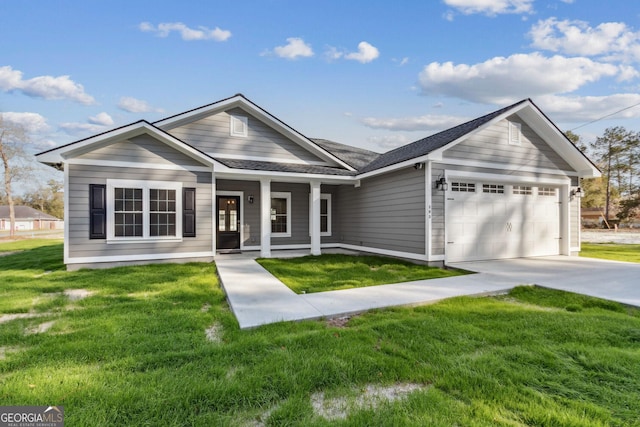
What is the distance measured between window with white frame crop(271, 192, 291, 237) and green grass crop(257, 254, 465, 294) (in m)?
2.21

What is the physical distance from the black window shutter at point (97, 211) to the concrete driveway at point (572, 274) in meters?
9.05

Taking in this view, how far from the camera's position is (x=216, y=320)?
4.04 meters

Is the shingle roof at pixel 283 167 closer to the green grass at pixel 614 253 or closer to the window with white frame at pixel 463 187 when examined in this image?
the window with white frame at pixel 463 187

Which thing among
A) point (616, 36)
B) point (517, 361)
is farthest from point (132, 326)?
point (616, 36)

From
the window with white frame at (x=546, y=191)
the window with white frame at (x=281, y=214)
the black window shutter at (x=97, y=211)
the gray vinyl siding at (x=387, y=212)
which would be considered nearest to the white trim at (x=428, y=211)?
the gray vinyl siding at (x=387, y=212)

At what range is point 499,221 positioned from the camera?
30.0 feet

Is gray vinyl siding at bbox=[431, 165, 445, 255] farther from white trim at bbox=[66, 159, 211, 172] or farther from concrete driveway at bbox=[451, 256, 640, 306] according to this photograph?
white trim at bbox=[66, 159, 211, 172]

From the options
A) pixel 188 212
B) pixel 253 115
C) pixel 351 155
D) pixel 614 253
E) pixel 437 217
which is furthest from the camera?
pixel 351 155

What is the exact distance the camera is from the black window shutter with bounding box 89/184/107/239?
302 inches

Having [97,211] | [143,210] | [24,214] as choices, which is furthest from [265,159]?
[24,214]

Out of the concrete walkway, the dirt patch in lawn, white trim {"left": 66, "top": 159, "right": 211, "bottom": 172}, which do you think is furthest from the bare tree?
the dirt patch in lawn

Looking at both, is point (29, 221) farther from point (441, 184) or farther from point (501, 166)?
point (501, 166)

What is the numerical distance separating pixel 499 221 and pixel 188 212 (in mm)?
9045

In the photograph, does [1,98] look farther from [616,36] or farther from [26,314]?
[616,36]
